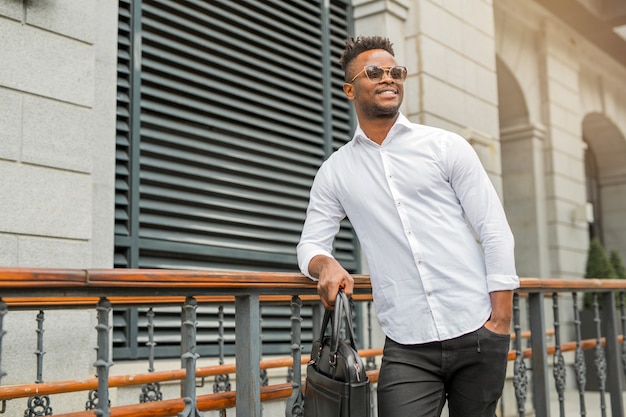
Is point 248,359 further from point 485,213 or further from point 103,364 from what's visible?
point 485,213

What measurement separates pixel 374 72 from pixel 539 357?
2.36 meters

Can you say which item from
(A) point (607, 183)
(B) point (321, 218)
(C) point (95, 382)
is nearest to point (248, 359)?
(B) point (321, 218)

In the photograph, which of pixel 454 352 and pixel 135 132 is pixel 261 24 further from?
pixel 454 352

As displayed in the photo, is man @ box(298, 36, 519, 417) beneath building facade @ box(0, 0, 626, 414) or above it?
beneath

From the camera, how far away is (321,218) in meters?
2.91

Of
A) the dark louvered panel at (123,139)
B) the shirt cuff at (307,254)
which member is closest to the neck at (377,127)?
the shirt cuff at (307,254)

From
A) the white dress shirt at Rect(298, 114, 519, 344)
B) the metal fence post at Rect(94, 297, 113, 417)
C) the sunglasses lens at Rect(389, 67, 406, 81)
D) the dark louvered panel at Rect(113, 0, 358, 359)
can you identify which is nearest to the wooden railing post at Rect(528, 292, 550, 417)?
the white dress shirt at Rect(298, 114, 519, 344)

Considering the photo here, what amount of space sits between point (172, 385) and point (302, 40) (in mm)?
3612

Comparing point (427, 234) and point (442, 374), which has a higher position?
point (427, 234)

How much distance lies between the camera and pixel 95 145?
513cm

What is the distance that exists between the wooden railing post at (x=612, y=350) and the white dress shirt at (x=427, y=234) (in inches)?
108

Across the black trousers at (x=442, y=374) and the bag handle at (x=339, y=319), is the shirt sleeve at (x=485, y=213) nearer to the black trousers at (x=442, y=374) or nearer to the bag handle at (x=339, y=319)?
the black trousers at (x=442, y=374)

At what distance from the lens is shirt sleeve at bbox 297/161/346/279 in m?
2.86

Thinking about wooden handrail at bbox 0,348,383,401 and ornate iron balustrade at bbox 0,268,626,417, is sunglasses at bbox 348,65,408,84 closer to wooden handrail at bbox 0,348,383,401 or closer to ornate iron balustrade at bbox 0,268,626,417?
ornate iron balustrade at bbox 0,268,626,417
